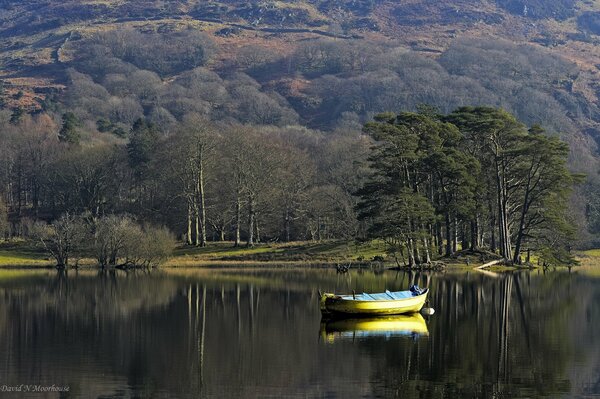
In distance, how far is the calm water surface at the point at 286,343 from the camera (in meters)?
33.2

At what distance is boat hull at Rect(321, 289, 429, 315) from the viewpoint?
49.8 metres

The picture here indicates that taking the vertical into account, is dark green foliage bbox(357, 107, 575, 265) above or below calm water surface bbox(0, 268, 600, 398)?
above

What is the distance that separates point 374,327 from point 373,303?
2.59 meters

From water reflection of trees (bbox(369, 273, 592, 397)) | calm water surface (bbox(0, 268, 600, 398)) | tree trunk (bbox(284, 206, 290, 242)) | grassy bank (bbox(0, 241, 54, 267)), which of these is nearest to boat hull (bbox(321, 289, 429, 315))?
calm water surface (bbox(0, 268, 600, 398))

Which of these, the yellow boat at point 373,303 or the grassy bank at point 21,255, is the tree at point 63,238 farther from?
the yellow boat at point 373,303

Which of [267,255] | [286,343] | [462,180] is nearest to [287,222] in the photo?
[267,255]

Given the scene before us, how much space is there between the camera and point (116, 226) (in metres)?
89.1

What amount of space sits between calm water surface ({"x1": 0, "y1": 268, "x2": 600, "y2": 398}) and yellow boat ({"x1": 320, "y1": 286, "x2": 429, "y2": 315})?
735 mm

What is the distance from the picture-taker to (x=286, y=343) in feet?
137

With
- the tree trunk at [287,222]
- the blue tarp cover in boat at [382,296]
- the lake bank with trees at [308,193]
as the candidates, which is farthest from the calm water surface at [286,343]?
the tree trunk at [287,222]

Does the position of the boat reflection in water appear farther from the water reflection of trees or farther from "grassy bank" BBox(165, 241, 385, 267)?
"grassy bank" BBox(165, 241, 385, 267)

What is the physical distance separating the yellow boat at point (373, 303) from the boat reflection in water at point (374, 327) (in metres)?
0.36

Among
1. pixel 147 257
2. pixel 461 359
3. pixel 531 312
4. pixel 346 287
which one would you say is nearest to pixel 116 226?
pixel 147 257

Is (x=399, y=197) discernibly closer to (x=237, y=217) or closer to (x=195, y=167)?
(x=237, y=217)
